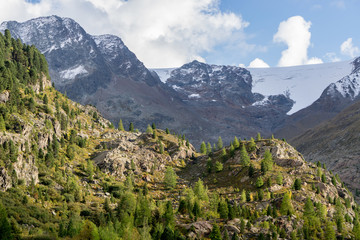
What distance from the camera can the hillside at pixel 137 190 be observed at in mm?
107188

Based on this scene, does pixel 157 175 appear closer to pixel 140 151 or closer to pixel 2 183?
pixel 140 151

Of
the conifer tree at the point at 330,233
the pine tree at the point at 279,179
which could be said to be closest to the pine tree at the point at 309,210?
the conifer tree at the point at 330,233

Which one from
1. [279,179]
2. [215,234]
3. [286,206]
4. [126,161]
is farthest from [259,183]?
[126,161]

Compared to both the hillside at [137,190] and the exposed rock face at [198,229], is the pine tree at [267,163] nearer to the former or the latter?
the hillside at [137,190]

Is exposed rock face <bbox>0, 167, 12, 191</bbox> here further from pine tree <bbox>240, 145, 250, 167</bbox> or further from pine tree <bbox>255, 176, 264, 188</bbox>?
pine tree <bbox>240, 145, 250, 167</bbox>

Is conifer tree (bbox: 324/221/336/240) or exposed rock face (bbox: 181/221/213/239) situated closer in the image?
exposed rock face (bbox: 181/221/213/239)

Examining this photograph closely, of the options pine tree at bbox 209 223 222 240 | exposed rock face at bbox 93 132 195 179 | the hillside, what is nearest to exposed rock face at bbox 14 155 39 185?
the hillside

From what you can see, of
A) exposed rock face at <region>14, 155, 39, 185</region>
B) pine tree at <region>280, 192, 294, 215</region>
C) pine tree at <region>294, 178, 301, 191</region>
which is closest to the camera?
exposed rock face at <region>14, 155, 39, 185</region>

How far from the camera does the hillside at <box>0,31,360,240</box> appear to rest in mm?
107188

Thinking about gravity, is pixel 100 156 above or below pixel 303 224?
above

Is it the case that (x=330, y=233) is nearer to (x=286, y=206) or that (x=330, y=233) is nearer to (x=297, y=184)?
(x=286, y=206)

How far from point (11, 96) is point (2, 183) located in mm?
59587

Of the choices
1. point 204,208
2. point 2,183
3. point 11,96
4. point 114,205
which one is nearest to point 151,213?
point 114,205

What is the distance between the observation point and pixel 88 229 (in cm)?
9512
